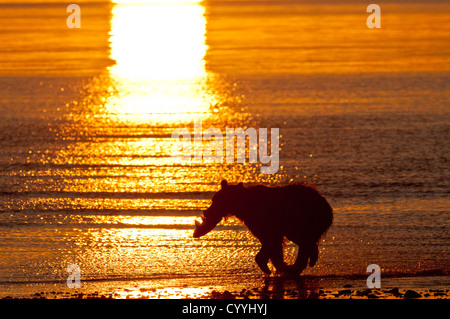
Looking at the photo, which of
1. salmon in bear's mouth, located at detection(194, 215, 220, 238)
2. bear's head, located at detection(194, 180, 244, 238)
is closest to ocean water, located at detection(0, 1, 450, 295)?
salmon in bear's mouth, located at detection(194, 215, 220, 238)

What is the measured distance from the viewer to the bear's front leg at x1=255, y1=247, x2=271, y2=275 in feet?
38.3

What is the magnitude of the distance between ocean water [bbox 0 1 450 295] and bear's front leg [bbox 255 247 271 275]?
7.2 inches

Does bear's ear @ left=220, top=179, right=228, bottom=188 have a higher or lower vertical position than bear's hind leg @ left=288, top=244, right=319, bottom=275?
higher

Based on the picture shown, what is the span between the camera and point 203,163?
18906 mm

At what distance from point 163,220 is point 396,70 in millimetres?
18451

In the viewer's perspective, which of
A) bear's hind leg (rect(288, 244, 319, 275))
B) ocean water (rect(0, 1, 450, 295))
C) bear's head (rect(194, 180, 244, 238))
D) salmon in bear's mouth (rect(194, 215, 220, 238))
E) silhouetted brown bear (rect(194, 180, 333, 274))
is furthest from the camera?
ocean water (rect(0, 1, 450, 295))

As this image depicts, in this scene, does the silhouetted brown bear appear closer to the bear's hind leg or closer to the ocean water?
the bear's hind leg

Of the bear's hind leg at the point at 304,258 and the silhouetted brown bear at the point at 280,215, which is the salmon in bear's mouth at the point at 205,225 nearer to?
the silhouetted brown bear at the point at 280,215

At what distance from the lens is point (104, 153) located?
1978cm

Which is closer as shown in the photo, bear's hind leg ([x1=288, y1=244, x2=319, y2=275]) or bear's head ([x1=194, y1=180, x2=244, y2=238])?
bear's hind leg ([x1=288, y1=244, x2=319, y2=275])

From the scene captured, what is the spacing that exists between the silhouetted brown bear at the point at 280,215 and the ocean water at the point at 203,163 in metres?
0.38

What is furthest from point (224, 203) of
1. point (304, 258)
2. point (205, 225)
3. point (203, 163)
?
point (203, 163)

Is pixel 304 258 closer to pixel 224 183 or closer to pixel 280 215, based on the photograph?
pixel 280 215
